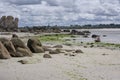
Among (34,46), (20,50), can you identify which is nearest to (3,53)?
(20,50)

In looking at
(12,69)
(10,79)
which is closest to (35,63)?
(12,69)

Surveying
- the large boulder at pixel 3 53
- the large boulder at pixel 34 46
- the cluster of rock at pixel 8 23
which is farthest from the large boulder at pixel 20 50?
the cluster of rock at pixel 8 23

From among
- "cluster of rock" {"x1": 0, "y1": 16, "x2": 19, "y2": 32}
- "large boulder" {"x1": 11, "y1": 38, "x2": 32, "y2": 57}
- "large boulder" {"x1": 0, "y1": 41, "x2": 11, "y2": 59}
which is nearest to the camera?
"large boulder" {"x1": 0, "y1": 41, "x2": 11, "y2": 59}

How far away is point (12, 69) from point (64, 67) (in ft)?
12.5

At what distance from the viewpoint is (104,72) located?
65.6ft

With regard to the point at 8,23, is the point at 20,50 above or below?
above

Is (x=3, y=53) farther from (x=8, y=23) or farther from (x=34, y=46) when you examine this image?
(x=8, y=23)

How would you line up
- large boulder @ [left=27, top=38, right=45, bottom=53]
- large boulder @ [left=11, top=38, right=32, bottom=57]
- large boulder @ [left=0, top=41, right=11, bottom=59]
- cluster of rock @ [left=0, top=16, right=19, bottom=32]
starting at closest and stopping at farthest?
large boulder @ [left=0, top=41, right=11, bottom=59], large boulder @ [left=11, top=38, right=32, bottom=57], large boulder @ [left=27, top=38, right=45, bottom=53], cluster of rock @ [left=0, top=16, right=19, bottom=32]

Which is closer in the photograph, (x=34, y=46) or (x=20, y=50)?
(x=20, y=50)

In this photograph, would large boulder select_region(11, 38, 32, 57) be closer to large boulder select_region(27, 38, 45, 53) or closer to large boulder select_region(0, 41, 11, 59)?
large boulder select_region(0, 41, 11, 59)

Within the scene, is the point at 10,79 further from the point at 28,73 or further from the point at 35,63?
the point at 35,63

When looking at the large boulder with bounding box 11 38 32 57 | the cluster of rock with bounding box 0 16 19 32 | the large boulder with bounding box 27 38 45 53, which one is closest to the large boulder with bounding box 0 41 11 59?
the large boulder with bounding box 11 38 32 57

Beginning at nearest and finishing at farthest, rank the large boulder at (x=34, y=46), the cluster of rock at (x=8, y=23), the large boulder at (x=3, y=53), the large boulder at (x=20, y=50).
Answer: the large boulder at (x=3, y=53), the large boulder at (x=20, y=50), the large boulder at (x=34, y=46), the cluster of rock at (x=8, y=23)

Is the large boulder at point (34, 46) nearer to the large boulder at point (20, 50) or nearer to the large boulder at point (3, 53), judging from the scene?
the large boulder at point (20, 50)
